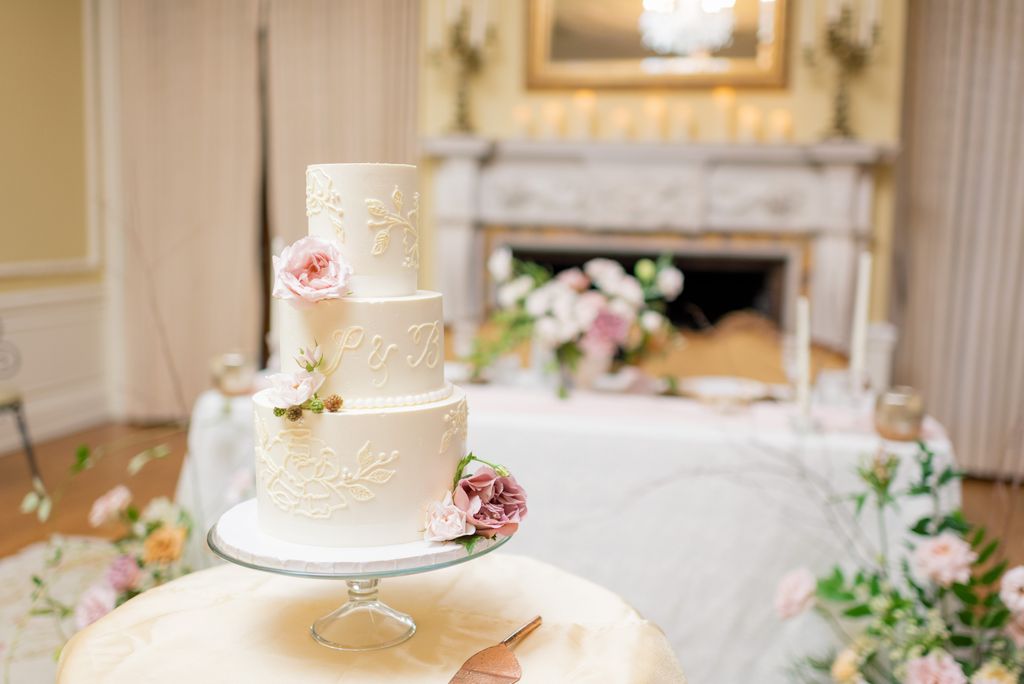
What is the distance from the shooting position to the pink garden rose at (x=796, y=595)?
1911mm

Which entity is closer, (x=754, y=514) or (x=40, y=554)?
(x=754, y=514)

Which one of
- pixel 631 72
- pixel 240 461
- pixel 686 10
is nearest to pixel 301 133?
pixel 631 72

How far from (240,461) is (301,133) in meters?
3.33

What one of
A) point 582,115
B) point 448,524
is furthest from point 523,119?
point 448,524

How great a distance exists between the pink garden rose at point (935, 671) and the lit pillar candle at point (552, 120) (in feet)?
12.9

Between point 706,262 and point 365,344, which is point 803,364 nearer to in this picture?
point 365,344

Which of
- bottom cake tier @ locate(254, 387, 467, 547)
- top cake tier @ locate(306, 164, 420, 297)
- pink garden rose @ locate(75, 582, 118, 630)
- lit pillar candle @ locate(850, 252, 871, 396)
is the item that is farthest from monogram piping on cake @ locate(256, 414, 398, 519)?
lit pillar candle @ locate(850, 252, 871, 396)

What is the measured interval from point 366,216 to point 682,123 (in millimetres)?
3992

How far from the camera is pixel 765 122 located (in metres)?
5.05

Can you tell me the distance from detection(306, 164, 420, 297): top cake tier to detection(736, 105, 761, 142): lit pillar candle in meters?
3.98

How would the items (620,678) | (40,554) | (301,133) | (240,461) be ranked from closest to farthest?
(620,678)
(240,461)
(40,554)
(301,133)

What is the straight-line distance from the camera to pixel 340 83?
530cm

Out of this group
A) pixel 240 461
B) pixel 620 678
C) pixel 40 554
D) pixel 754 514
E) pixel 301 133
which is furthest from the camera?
pixel 301 133

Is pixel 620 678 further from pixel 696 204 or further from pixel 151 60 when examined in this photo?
pixel 151 60
